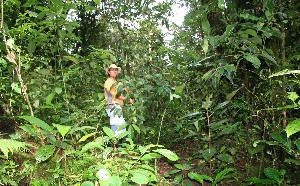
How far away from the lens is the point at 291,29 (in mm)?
2576

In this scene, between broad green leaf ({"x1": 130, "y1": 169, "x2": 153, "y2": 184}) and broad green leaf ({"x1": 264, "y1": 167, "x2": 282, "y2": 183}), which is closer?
broad green leaf ({"x1": 130, "y1": 169, "x2": 153, "y2": 184})

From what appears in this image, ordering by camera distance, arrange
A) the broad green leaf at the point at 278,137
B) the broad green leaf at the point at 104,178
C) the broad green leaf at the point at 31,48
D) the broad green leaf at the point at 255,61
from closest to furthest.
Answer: the broad green leaf at the point at 104,178 < the broad green leaf at the point at 255,61 < the broad green leaf at the point at 278,137 < the broad green leaf at the point at 31,48

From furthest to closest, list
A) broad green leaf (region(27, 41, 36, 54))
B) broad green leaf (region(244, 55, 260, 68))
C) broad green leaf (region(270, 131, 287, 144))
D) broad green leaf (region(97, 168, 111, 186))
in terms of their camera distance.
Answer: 1. broad green leaf (region(27, 41, 36, 54))
2. broad green leaf (region(270, 131, 287, 144))
3. broad green leaf (region(244, 55, 260, 68))
4. broad green leaf (region(97, 168, 111, 186))

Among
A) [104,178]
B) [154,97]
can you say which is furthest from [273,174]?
[154,97]

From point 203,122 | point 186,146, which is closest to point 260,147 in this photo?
point 203,122

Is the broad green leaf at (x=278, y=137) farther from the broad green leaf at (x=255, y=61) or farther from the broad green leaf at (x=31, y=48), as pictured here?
the broad green leaf at (x=31, y=48)

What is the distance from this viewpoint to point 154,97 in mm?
4410

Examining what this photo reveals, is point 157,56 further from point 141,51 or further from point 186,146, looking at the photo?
point 186,146

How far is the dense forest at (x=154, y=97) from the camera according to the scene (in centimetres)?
196

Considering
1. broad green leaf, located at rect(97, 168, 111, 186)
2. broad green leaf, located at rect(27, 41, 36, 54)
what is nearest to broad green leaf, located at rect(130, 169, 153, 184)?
broad green leaf, located at rect(97, 168, 111, 186)

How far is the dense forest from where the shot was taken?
1.96 metres

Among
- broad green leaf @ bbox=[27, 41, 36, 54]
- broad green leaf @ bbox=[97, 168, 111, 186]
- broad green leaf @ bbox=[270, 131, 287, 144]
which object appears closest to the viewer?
broad green leaf @ bbox=[97, 168, 111, 186]

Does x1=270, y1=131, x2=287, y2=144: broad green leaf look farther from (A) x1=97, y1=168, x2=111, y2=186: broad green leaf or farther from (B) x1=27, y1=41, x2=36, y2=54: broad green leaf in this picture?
(B) x1=27, y1=41, x2=36, y2=54: broad green leaf

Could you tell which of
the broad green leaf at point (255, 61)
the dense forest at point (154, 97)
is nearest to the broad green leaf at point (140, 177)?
the dense forest at point (154, 97)
